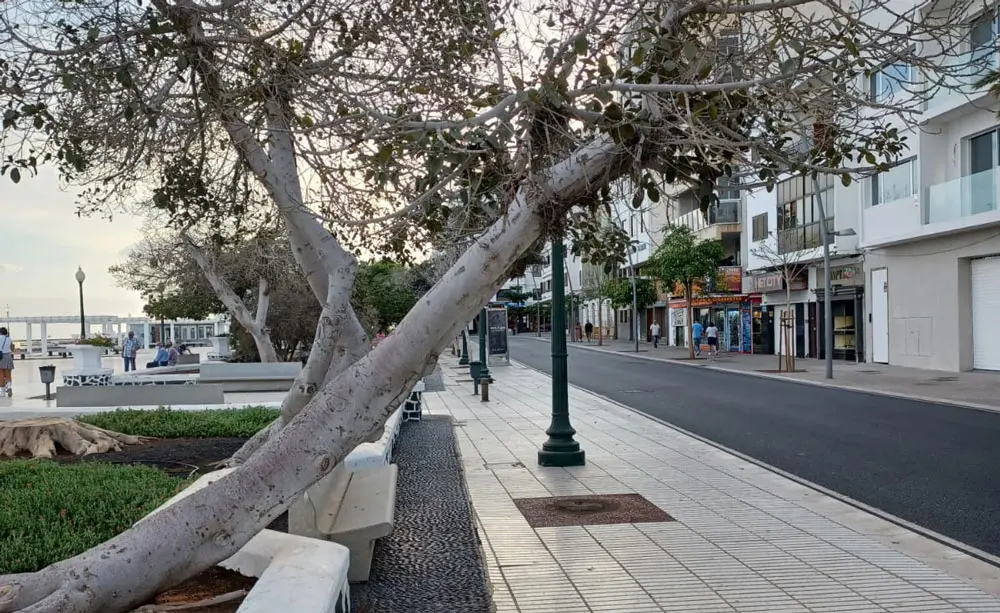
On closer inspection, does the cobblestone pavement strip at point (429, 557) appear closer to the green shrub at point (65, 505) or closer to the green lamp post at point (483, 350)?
the green shrub at point (65, 505)

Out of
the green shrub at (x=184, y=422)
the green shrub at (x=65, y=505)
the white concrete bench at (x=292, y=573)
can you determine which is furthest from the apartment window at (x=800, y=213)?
the white concrete bench at (x=292, y=573)

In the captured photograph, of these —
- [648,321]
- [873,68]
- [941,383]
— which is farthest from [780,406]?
[648,321]

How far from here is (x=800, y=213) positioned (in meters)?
32.6

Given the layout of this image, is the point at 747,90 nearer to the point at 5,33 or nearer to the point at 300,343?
the point at 5,33

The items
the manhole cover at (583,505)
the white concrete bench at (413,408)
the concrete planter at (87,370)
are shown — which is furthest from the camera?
the concrete planter at (87,370)

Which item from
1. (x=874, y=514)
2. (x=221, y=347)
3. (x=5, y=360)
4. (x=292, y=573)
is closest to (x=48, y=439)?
(x=292, y=573)

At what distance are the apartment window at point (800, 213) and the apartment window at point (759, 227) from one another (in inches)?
73.7

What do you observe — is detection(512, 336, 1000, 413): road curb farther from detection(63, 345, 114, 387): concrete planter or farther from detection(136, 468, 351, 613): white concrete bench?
detection(63, 345, 114, 387): concrete planter

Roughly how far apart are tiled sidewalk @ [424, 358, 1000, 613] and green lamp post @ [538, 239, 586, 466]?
0.69ft

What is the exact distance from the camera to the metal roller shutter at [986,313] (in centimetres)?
2330

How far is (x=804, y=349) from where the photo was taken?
1328 inches

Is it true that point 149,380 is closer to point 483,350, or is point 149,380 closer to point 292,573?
point 483,350

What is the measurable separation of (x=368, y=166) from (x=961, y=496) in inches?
259

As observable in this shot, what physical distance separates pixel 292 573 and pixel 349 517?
1687 mm
